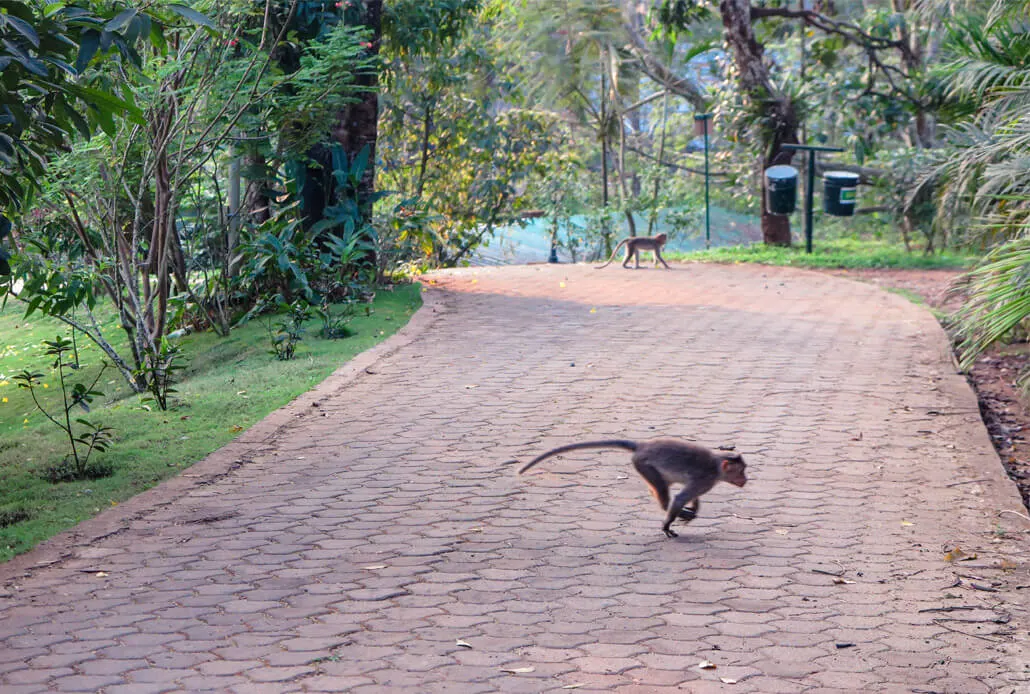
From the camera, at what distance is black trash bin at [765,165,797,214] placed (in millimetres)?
18734

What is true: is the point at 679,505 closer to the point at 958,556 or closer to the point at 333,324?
the point at 958,556

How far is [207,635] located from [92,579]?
3.18 feet

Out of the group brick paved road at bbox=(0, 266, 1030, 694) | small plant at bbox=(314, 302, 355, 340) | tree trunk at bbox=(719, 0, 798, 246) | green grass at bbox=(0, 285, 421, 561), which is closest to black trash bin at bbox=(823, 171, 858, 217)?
tree trunk at bbox=(719, 0, 798, 246)

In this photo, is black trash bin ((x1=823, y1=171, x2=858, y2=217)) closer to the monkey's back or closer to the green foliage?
the green foliage

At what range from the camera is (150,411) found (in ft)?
28.1

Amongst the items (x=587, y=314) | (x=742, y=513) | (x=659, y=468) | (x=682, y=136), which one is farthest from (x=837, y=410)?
(x=682, y=136)

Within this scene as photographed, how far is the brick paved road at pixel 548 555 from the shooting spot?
4207 mm

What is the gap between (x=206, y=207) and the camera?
12969 mm

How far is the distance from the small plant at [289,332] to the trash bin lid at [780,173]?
9961 mm

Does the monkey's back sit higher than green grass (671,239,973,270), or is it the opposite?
green grass (671,239,973,270)

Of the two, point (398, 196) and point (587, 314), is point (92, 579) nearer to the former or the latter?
point (587, 314)

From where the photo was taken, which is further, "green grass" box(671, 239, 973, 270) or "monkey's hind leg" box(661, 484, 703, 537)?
"green grass" box(671, 239, 973, 270)

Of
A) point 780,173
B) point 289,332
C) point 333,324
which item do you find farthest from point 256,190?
point 780,173

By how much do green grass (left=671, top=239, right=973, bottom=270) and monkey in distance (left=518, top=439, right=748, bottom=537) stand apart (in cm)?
1201
